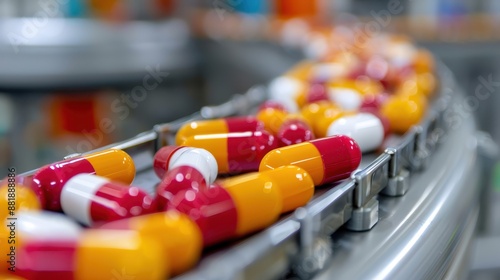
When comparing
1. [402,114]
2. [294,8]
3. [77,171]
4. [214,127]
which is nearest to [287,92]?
[402,114]

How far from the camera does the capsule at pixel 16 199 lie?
0.59m

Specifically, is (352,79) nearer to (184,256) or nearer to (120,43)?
(184,256)

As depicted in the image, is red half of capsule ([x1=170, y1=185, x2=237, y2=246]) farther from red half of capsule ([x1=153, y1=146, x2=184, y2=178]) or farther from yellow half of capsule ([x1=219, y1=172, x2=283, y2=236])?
red half of capsule ([x1=153, y1=146, x2=184, y2=178])

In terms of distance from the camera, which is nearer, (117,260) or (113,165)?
(117,260)

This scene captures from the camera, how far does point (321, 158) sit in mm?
720

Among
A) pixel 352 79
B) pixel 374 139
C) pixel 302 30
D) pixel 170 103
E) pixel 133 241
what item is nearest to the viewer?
pixel 133 241

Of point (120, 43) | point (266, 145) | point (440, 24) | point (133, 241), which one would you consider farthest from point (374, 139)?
point (120, 43)

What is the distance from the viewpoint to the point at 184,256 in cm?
52

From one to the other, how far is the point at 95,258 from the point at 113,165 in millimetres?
244

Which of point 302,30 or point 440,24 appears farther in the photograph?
point 440,24

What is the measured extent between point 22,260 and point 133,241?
0.30ft

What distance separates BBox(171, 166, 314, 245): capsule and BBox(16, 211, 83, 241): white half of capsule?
100mm

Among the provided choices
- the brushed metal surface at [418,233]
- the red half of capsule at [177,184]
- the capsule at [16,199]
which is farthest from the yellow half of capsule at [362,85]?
the capsule at [16,199]

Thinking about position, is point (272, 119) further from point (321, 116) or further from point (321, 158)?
point (321, 158)
